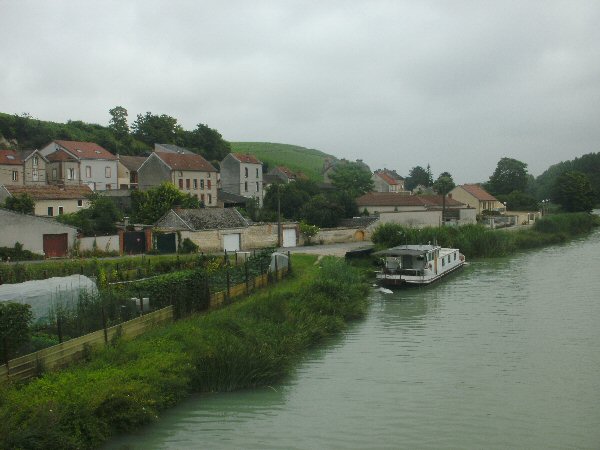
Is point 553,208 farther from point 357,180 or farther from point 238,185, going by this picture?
point 238,185

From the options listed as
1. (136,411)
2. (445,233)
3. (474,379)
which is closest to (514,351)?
(474,379)

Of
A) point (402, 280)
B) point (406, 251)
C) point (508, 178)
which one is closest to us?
point (402, 280)

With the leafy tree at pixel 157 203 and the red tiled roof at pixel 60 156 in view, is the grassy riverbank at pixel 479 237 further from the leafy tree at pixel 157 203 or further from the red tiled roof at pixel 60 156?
the red tiled roof at pixel 60 156

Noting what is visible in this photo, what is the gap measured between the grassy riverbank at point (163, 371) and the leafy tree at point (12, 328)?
108 centimetres

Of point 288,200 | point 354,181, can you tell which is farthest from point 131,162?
point 354,181

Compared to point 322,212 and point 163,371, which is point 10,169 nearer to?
point 322,212

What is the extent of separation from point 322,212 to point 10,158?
2736cm

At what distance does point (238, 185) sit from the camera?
73.3 metres

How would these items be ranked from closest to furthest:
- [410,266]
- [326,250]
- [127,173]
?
[410,266] < [326,250] < [127,173]

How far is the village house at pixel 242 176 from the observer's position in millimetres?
73188

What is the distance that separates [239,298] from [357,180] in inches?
2352

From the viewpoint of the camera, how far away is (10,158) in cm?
5534

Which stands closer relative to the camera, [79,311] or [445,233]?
[79,311]

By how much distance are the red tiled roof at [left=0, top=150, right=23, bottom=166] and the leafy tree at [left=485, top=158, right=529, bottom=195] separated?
7677 cm
